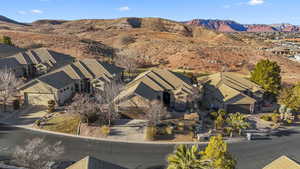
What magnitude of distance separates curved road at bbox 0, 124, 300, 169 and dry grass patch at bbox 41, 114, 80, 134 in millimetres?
1416

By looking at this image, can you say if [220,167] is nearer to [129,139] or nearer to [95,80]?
[129,139]

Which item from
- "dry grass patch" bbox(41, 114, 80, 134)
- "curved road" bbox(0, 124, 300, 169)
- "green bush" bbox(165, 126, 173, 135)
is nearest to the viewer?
"curved road" bbox(0, 124, 300, 169)

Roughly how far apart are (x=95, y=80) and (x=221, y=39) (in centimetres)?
11365

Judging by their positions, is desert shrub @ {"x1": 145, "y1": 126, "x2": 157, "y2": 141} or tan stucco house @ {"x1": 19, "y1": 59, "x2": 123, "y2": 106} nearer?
desert shrub @ {"x1": 145, "y1": 126, "x2": 157, "y2": 141}

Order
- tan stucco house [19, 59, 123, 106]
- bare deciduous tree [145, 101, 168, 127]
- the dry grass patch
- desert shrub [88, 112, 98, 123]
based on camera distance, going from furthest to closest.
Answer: tan stucco house [19, 59, 123, 106]
desert shrub [88, 112, 98, 123]
the dry grass patch
bare deciduous tree [145, 101, 168, 127]

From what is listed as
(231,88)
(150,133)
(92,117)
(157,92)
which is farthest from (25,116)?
(231,88)

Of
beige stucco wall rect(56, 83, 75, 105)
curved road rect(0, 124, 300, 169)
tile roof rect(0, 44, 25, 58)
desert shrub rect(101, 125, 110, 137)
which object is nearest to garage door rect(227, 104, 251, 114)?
curved road rect(0, 124, 300, 169)

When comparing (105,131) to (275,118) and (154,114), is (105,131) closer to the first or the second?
(154,114)

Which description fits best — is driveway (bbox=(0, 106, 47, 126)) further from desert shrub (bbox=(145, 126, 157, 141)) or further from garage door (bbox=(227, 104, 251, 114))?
garage door (bbox=(227, 104, 251, 114))

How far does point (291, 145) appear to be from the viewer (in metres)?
28.6

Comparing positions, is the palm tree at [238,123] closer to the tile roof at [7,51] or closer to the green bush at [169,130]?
the green bush at [169,130]

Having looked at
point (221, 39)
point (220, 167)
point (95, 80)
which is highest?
point (221, 39)

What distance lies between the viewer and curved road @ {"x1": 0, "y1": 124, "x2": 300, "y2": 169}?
24.6 metres

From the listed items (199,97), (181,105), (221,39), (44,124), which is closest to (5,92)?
(44,124)
